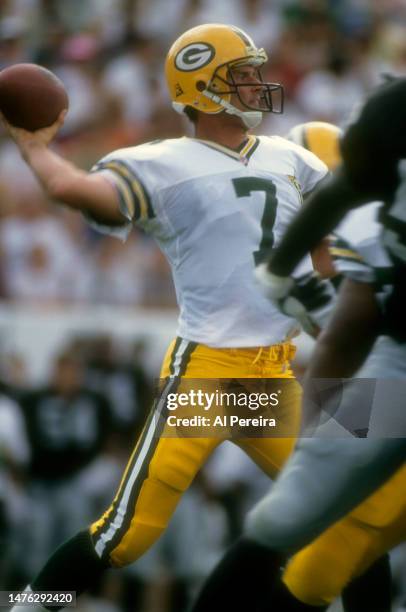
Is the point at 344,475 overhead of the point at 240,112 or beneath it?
beneath

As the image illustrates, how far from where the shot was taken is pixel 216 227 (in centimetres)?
398

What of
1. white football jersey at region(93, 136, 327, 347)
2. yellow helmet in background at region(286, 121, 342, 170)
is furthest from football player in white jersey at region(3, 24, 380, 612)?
yellow helmet in background at region(286, 121, 342, 170)

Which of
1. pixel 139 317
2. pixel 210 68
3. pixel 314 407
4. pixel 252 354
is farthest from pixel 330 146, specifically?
pixel 139 317

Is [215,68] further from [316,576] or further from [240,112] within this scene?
[316,576]

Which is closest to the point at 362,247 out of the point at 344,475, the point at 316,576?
the point at 344,475

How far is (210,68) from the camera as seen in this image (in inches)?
163

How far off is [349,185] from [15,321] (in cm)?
375

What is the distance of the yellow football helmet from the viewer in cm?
414

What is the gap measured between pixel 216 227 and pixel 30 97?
64 cm

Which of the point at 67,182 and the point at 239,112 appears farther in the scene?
the point at 239,112

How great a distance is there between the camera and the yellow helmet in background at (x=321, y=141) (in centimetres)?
450

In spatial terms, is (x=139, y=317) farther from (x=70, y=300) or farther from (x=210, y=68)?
(x=210, y=68)

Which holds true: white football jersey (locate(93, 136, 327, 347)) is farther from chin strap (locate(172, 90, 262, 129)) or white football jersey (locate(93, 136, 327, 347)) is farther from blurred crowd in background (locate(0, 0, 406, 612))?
blurred crowd in background (locate(0, 0, 406, 612))

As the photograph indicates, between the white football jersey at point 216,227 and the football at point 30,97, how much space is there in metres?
0.21
